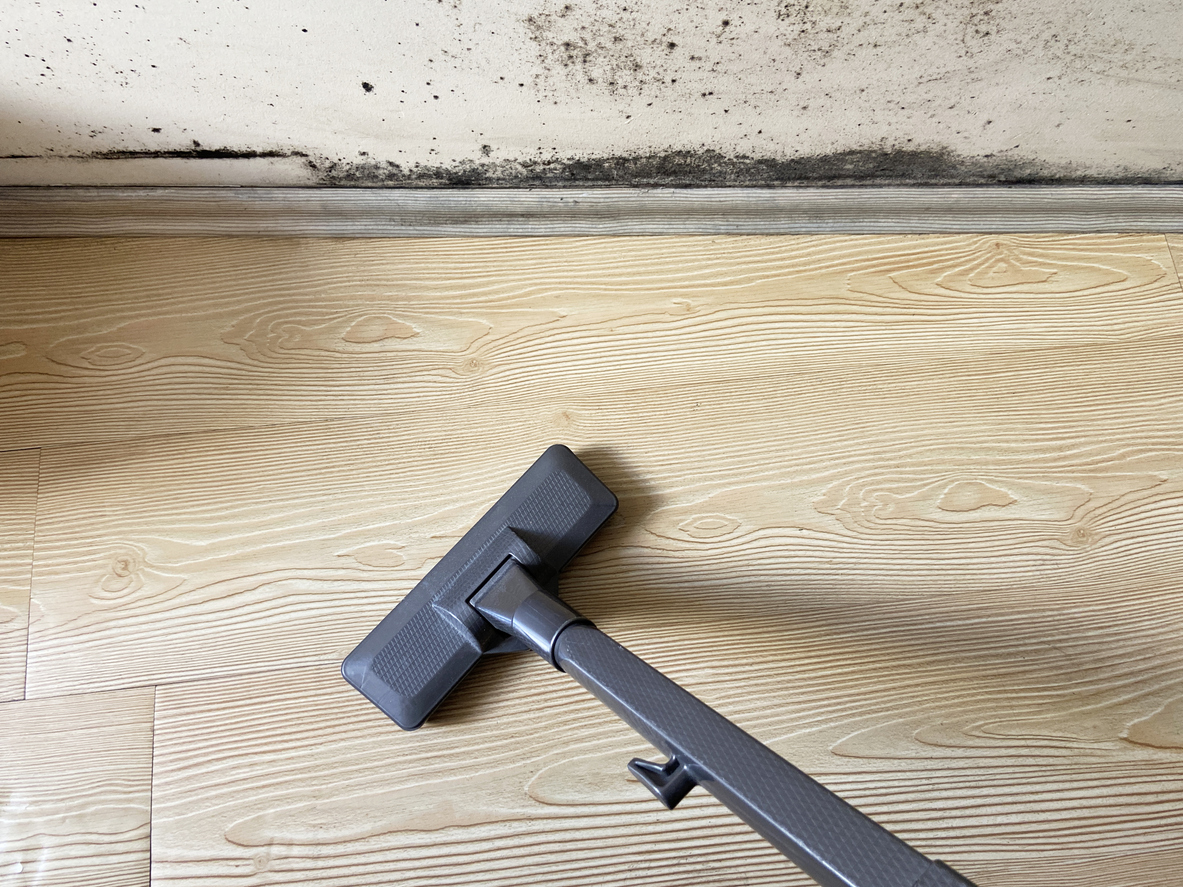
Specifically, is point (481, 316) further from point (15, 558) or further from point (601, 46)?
point (15, 558)

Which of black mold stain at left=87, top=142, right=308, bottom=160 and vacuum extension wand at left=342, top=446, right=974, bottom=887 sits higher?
black mold stain at left=87, top=142, right=308, bottom=160

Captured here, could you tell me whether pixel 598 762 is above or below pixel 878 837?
below

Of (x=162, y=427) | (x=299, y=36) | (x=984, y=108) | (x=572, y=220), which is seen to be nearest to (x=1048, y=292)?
(x=984, y=108)

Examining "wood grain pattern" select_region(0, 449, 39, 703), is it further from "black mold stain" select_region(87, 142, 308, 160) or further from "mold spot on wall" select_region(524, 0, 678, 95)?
"mold spot on wall" select_region(524, 0, 678, 95)

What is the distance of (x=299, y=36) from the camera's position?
0.82 metres

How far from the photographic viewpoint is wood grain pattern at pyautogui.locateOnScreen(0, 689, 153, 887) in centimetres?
81

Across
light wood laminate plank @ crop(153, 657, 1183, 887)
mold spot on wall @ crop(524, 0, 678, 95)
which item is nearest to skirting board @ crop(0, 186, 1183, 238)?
mold spot on wall @ crop(524, 0, 678, 95)

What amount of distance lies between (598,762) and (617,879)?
111 millimetres

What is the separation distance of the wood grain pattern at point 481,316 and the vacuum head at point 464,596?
0.52 ft

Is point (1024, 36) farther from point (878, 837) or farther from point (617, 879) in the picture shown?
point (617, 879)

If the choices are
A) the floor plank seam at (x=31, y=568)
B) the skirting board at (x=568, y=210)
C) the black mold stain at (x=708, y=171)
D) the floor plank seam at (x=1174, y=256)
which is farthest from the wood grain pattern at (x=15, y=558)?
the floor plank seam at (x=1174, y=256)

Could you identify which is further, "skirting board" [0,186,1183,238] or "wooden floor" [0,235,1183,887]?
"skirting board" [0,186,1183,238]

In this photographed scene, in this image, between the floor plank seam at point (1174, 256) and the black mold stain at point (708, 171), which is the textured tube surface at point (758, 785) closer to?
the black mold stain at point (708, 171)

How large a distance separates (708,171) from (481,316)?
335mm
